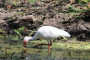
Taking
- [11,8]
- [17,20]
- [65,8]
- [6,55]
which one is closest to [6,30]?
[17,20]

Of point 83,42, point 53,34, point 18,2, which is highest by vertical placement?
point 18,2

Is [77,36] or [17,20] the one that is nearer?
[77,36]

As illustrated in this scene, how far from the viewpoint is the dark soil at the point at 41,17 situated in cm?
973

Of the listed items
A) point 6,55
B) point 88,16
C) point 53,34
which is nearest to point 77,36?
point 88,16

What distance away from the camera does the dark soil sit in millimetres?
9727

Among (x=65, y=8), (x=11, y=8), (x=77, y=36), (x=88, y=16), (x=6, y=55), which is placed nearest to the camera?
(x=6, y=55)

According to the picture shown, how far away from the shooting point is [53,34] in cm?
754

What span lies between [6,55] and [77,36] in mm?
4254

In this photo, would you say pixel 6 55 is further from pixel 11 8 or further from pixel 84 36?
pixel 11 8

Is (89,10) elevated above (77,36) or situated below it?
above

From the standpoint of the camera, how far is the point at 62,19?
35.4ft

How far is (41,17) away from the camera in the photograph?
446 inches

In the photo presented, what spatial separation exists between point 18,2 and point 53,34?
6.34 meters

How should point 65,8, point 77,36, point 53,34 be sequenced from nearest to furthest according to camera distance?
point 53,34, point 77,36, point 65,8
